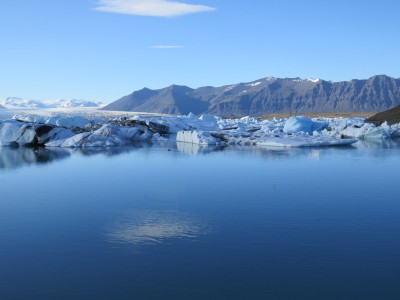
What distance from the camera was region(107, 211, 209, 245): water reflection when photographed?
8344 millimetres

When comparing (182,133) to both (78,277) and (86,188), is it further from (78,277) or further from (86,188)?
(78,277)

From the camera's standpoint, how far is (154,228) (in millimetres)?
9016

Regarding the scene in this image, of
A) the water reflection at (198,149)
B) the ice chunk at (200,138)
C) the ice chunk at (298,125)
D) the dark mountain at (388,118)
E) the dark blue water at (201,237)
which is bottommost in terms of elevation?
the dark blue water at (201,237)

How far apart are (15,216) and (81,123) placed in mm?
44023

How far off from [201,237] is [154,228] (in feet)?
3.37

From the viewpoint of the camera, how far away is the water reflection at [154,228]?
8344 mm

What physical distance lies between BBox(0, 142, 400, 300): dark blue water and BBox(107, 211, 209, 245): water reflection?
2cm

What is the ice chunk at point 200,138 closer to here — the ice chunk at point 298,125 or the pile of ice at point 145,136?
the pile of ice at point 145,136

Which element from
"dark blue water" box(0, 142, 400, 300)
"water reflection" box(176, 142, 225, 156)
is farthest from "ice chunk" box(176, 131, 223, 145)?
"dark blue water" box(0, 142, 400, 300)

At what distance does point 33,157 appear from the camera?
23.9m

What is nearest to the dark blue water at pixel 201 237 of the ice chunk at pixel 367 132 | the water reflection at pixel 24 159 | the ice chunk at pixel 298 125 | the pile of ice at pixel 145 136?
the water reflection at pixel 24 159

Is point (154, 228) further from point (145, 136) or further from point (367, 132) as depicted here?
point (367, 132)

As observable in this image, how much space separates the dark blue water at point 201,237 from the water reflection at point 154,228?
0.02 meters

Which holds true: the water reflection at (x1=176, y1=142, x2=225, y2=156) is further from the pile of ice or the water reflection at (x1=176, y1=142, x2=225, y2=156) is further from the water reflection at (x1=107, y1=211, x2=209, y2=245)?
the water reflection at (x1=107, y1=211, x2=209, y2=245)
